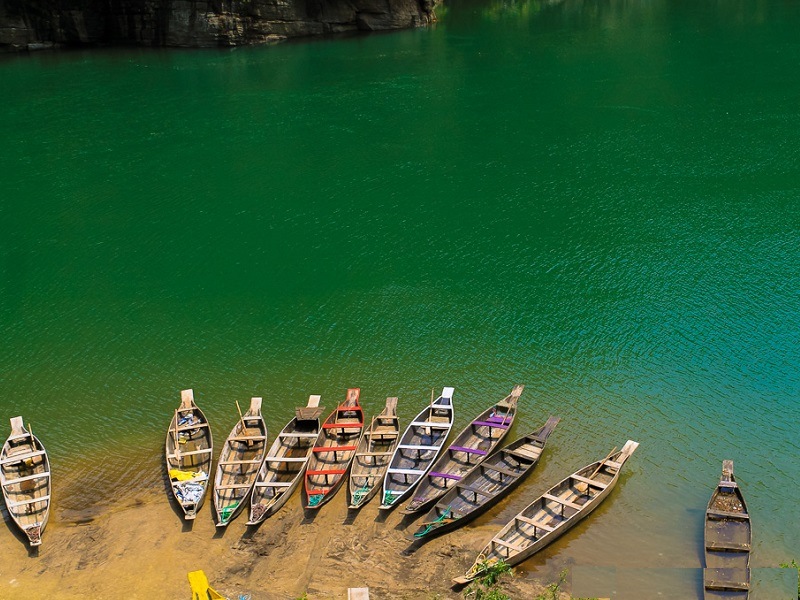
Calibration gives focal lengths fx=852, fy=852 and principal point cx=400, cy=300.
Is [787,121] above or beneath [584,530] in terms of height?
above

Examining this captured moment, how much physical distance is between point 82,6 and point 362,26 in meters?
27.3

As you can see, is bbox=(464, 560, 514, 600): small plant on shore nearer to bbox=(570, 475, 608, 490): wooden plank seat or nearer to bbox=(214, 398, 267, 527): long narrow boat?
bbox=(570, 475, 608, 490): wooden plank seat

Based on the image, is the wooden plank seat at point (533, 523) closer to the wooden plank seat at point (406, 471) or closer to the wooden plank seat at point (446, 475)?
the wooden plank seat at point (446, 475)

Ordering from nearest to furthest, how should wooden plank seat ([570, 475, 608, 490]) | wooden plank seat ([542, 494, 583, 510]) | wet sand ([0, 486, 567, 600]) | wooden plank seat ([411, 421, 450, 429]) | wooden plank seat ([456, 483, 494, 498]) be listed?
wet sand ([0, 486, 567, 600]) → wooden plank seat ([542, 494, 583, 510]) → wooden plank seat ([456, 483, 494, 498]) → wooden plank seat ([570, 475, 608, 490]) → wooden plank seat ([411, 421, 450, 429])

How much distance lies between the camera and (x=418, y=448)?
997 inches

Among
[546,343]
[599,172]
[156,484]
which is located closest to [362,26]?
[599,172]

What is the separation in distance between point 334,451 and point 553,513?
6908mm

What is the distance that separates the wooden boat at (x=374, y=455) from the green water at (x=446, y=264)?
1.62m

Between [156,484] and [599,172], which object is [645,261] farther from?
[156,484]

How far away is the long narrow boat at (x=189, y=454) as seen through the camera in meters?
24.0

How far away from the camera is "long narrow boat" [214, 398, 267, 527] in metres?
23.6

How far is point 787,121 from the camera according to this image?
51.8 meters

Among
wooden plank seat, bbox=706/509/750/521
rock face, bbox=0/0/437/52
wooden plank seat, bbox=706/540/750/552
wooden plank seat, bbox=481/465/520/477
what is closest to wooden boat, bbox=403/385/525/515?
wooden plank seat, bbox=481/465/520/477

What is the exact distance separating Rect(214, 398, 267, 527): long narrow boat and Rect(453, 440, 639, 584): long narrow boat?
265 inches
